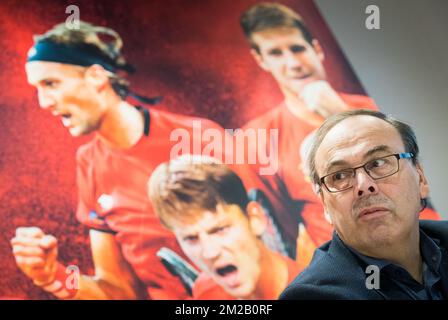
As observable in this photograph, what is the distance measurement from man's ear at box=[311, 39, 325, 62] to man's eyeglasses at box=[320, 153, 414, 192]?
2.58 metres

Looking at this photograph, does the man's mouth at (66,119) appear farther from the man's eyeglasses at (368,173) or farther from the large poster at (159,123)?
the man's eyeglasses at (368,173)

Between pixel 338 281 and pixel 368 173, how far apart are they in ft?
0.80

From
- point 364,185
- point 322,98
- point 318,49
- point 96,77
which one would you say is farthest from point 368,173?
point 96,77

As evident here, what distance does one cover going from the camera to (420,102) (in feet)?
11.4

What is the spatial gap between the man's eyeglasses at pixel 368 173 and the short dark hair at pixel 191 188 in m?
2.31

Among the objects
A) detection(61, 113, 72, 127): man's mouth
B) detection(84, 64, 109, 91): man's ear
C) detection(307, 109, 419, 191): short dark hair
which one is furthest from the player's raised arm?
detection(307, 109, 419, 191): short dark hair

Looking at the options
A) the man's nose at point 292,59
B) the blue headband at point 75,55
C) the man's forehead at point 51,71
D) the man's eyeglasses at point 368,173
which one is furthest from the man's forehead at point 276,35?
the man's eyeglasses at point 368,173

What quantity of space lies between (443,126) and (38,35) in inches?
114

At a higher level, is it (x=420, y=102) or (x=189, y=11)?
(x=189, y=11)

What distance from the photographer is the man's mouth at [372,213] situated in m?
1.02

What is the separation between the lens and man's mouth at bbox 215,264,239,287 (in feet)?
10.9

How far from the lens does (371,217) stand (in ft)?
3.34
